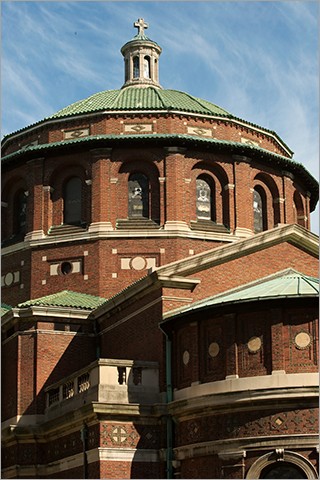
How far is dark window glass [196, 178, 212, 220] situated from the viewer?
Result: 4644 centimetres

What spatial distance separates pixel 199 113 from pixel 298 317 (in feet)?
56.9

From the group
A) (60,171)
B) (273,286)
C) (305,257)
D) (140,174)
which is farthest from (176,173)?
(273,286)

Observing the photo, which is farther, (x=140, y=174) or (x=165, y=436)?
(x=140, y=174)

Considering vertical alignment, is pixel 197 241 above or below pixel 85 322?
above

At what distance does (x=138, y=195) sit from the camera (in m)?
46.3

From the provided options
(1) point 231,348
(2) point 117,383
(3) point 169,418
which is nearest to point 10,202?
(2) point 117,383

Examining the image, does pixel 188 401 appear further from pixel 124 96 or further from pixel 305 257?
pixel 124 96

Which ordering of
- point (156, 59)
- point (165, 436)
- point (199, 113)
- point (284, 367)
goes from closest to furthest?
1. point (284, 367)
2. point (165, 436)
3. point (199, 113)
4. point (156, 59)

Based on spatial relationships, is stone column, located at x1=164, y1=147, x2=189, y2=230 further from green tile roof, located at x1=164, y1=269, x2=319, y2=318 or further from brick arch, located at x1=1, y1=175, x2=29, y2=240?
green tile roof, located at x1=164, y1=269, x2=319, y2=318

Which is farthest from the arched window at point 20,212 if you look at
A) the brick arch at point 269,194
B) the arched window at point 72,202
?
the brick arch at point 269,194

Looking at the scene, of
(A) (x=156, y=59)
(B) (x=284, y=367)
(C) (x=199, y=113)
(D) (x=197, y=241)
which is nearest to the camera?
(B) (x=284, y=367)

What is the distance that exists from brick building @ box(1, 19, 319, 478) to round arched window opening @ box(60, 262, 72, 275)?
0.04 m

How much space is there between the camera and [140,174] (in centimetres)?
4672

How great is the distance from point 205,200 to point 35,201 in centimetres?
750
